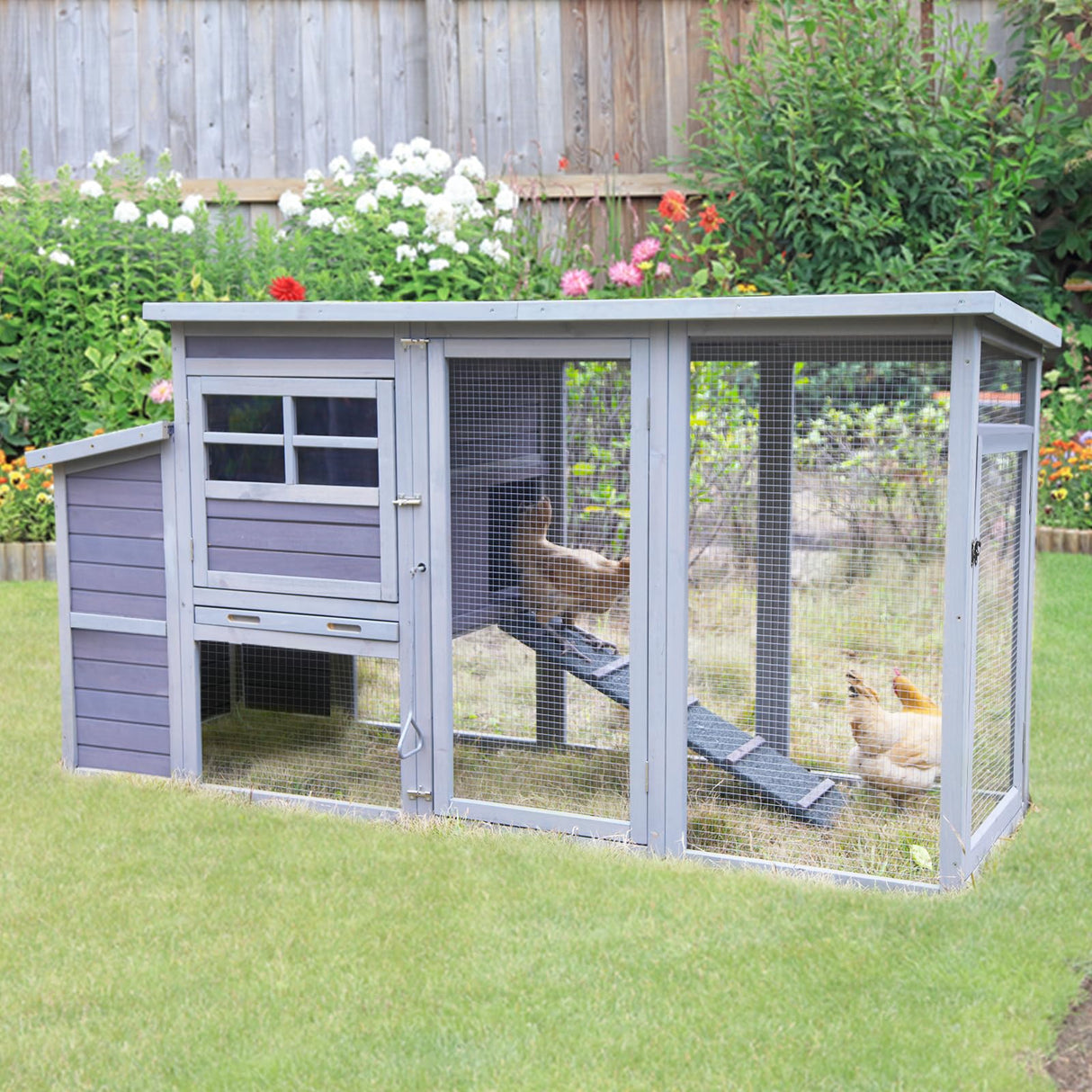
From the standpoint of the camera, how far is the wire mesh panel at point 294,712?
530 cm

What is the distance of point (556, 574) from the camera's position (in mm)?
4559

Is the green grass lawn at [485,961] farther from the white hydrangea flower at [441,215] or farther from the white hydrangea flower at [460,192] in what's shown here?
the white hydrangea flower at [460,192]

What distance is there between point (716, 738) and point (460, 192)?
15.4 ft

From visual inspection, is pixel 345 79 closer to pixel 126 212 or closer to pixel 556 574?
pixel 126 212

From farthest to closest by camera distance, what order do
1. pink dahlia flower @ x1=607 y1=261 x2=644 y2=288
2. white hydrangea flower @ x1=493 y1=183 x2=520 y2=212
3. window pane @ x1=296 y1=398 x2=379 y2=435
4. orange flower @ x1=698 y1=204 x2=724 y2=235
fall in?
1. white hydrangea flower @ x1=493 y1=183 x2=520 y2=212
2. orange flower @ x1=698 y1=204 x2=724 y2=235
3. pink dahlia flower @ x1=607 y1=261 x2=644 y2=288
4. window pane @ x1=296 y1=398 x2=379 y2=435

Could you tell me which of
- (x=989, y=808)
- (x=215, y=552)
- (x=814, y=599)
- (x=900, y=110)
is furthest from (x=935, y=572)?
(x=900, y=110)

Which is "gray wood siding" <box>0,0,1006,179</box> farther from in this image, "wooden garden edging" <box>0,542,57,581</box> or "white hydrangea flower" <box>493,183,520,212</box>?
"wooden garden edging" <box>0,542,57,581</box>

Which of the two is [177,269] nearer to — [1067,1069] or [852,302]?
[852,302]

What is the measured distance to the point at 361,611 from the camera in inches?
186

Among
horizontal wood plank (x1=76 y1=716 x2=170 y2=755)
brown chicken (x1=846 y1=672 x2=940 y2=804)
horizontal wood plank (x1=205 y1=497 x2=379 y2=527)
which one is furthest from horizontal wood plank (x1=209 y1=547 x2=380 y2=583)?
brown chicken (x1=846 y1=672 x2=940 y2=804)

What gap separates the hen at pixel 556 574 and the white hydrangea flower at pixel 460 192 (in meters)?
4.22

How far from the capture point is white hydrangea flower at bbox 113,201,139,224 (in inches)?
339

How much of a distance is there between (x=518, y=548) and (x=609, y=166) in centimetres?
527

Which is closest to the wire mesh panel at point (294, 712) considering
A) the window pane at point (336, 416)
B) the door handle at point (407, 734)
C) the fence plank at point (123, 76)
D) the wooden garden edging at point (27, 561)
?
the door handle at point (407, 734)
